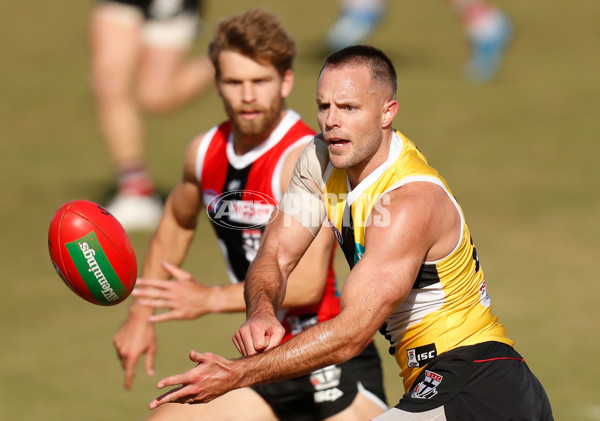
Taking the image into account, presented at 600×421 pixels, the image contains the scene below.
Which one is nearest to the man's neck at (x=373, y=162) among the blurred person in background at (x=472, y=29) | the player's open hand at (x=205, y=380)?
the player's open hand at (x=205, y=380)

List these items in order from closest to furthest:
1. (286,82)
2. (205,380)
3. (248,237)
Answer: (205,380) < (248,237) < (286,82)

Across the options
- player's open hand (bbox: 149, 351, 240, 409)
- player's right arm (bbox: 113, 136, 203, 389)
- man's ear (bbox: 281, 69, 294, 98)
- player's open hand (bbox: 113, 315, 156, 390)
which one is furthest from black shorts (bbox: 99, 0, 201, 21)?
player's open hand (bbox: 149, 351, 240, 409)

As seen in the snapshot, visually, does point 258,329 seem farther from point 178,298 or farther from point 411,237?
point 178,298

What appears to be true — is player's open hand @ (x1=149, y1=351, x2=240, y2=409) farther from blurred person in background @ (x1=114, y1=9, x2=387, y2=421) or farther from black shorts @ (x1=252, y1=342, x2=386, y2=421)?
black shorts @ (x1=252, y1=342, x2=386, y2=421)

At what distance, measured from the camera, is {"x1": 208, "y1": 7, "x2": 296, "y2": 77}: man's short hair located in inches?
212

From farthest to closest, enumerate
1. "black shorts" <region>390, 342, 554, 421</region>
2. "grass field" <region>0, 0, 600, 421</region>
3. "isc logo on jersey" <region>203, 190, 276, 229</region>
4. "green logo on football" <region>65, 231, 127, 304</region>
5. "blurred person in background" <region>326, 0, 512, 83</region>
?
"blurred person in background" <region>326, 0, 512, 83</region> < "grass field" <region>0, 0, 600, 421</region> < "isc logo on jersey" <region>203, 190, 276, 229</region> < "green logo on football" <region>65, 231, 127, 304</region> < "black shorts" <region>390, 342, 554, 421</region>

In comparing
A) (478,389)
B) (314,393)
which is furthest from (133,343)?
(478,389)

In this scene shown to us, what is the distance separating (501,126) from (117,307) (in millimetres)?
6394

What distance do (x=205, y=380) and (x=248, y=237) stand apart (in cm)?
157

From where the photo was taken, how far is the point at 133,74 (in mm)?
10289

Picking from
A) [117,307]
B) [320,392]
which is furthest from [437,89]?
[320,392]

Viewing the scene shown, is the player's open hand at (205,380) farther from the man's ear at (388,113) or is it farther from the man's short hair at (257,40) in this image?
the man's short hair at (257,40)

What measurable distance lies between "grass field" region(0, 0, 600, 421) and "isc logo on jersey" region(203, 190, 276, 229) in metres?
2.01

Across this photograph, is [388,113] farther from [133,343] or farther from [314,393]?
Result: [133,343]
